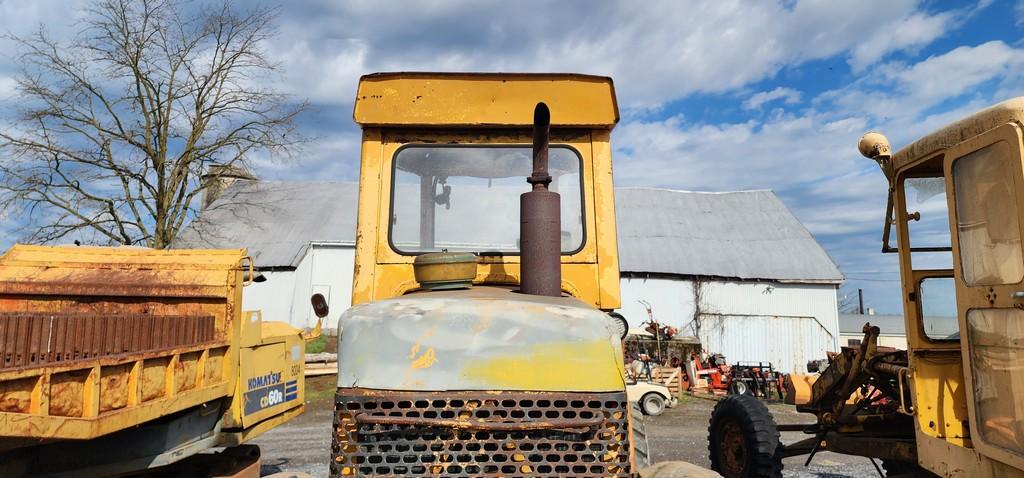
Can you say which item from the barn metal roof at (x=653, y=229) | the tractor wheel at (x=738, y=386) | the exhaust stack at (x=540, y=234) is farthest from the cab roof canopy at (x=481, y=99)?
the barn metal roof at (x=653, y=229)

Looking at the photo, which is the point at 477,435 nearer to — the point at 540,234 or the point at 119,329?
the point at 540,234

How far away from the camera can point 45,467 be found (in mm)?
3520

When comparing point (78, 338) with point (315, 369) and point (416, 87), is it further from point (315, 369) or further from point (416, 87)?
point (315, 369)

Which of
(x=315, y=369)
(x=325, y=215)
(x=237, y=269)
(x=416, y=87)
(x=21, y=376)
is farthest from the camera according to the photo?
(x=325, y=215)

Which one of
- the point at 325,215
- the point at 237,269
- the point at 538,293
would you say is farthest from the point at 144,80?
the point at 538,293

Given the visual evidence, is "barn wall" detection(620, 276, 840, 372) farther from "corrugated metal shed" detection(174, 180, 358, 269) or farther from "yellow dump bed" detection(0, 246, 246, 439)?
"yellow dump bed" detection(0, 246, 246, 439)

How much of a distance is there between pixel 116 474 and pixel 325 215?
2153 centimetres

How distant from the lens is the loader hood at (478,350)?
2.26m

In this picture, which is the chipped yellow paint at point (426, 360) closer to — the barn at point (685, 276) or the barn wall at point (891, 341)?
the barn wall at point (891, 341)

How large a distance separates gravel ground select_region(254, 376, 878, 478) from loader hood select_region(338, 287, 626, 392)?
308cm

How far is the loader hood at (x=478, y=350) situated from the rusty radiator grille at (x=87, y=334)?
209 cm

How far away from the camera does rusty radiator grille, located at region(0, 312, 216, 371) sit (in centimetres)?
368

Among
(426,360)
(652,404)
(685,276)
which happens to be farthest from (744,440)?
(685,276)

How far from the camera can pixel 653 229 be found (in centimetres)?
2481
